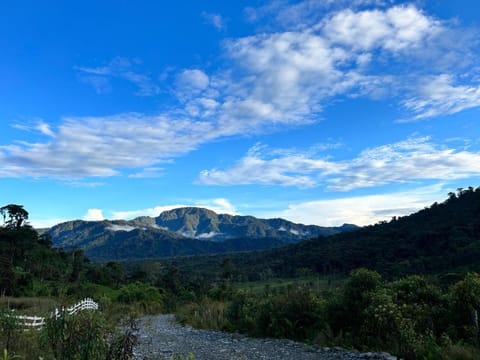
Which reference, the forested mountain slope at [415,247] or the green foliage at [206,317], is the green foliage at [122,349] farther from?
the forested mountain slope at [415,247]

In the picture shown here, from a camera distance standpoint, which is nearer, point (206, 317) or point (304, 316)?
point (304, 316)

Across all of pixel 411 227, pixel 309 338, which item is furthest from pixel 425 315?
pixel 411 227

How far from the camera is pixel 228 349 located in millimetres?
11844

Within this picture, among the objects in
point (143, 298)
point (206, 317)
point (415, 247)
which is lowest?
point (143, 298)

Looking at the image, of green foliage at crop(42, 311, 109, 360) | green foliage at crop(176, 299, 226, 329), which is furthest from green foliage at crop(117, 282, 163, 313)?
green foliage at crop(42, 311, 109, 360)

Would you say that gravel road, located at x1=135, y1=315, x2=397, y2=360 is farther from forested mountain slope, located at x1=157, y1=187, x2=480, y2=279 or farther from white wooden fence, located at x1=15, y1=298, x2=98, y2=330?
forested mountain slope, located at x1=157, y1=187, x2=480, y2=279

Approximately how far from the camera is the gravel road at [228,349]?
32.9 feet

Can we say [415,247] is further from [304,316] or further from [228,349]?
[228,349]

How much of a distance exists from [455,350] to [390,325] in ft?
6.39

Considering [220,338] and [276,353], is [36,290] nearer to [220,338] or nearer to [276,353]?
[220,338]

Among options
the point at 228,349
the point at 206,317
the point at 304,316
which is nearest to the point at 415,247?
the point at 206,317

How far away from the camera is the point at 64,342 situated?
182 inches

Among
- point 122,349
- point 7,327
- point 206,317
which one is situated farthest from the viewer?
point 206,317

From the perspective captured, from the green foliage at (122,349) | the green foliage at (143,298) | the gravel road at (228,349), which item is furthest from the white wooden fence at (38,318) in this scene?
the green foliage at (143,298)
